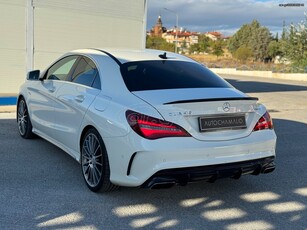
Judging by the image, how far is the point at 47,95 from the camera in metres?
5.74

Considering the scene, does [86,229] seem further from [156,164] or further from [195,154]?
[195,154]

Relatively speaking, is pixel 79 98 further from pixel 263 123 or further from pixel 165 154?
pixel 263 123

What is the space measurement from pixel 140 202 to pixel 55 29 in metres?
10.6

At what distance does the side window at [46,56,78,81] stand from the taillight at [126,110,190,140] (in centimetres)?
211

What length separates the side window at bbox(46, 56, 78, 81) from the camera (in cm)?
561

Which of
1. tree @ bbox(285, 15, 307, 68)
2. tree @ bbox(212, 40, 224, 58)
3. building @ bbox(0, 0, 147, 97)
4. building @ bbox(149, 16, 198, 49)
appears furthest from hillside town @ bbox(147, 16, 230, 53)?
building @ bbox(0, 0, 147, 97)

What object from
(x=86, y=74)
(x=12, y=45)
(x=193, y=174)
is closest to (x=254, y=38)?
(x=12, y=45)

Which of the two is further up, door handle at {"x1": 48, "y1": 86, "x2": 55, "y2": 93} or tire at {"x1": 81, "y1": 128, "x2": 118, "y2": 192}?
door handle at {"x1": 48, "y1": 86, "x2": 55, "y2": 93}

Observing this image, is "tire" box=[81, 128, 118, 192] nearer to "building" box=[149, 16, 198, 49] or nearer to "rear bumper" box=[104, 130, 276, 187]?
"rear bumper" box=[104, 130, 276, 187]

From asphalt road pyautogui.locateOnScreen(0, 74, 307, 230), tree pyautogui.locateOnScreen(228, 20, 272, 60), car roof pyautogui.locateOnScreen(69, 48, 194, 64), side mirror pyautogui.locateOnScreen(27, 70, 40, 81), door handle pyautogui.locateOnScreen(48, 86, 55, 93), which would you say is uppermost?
tree pyautogui.locateOnScreen(228, 20, 272, 60)

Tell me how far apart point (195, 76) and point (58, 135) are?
2010 mm

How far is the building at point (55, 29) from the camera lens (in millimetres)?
12938

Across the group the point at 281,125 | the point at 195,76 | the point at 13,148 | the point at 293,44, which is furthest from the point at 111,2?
the point at 293,44

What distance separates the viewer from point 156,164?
375cm
